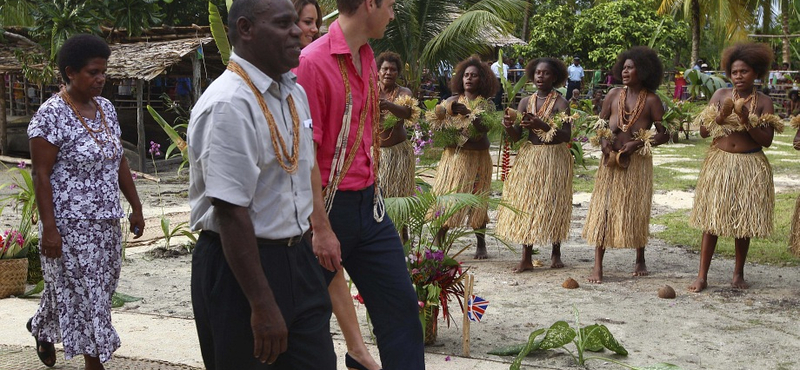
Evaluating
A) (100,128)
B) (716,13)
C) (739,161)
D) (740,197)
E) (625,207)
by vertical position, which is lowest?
(625,207)

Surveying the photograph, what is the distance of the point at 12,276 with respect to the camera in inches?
233

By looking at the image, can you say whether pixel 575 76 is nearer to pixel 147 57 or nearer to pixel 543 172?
pixel 147 57

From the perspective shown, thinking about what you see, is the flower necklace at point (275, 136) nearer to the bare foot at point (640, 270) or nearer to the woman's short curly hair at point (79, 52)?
the woman's short curly hair at point (79, 52)

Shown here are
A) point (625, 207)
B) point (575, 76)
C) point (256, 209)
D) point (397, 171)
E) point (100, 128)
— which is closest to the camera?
point (256, 209)

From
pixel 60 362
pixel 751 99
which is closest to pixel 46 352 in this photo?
pixel 60 362

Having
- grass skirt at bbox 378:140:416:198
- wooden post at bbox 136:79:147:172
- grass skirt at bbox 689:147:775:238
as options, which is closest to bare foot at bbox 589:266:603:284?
grass skirt at bbox 689:147:775:238

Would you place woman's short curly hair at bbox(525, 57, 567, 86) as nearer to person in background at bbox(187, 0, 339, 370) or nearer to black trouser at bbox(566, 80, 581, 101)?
person in background at bbox(187, 0, 339, 370)

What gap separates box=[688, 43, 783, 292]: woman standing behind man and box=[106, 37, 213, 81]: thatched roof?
32.8ft

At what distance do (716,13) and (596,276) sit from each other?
21.3 metres

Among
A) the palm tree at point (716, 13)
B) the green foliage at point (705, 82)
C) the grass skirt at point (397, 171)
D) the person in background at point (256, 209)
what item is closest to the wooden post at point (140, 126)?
the grass skirt at point (397, 171)

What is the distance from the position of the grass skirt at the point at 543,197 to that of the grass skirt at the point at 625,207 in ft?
0.93

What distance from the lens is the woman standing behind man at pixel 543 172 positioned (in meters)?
6.73

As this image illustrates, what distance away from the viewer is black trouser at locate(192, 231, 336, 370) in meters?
2.44

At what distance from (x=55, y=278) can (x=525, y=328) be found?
2.53 m
